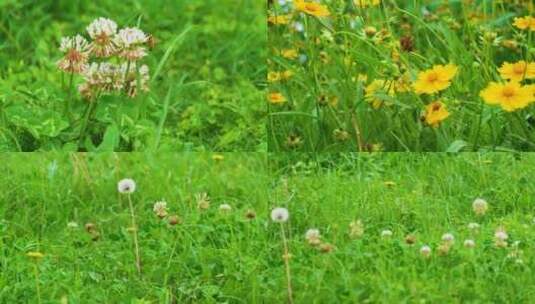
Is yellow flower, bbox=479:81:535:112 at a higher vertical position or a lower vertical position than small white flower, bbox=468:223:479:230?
higher

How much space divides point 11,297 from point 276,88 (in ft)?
3.42

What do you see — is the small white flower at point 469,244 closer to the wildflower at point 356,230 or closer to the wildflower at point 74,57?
Answer: the wildflower at point 356,230

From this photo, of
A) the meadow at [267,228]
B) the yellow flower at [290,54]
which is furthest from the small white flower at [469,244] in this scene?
the yellow flower at [290,54]

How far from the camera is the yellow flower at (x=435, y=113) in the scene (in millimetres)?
3850

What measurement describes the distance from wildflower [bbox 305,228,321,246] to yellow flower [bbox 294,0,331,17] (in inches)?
25.1

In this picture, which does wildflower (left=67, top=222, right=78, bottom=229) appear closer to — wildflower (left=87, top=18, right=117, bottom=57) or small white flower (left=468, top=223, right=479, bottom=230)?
wildflower (left=87, top=18, right=117, bottom=57)

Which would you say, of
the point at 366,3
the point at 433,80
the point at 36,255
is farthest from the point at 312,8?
the point at 36,255

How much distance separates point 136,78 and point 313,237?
2.65 feet

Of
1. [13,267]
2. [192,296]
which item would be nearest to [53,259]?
[13,267]

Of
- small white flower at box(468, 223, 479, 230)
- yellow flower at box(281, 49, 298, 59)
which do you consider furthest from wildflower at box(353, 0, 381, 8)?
small white flower at box(468, 223, 479, 230)

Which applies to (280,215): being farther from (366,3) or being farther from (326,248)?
(366,3)

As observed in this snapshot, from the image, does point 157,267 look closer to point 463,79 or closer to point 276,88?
point 276,88

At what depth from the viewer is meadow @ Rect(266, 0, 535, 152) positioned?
390 centimetres

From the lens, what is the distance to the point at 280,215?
370cm
